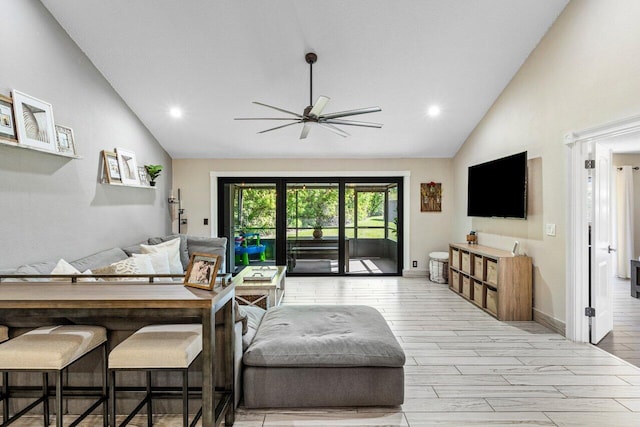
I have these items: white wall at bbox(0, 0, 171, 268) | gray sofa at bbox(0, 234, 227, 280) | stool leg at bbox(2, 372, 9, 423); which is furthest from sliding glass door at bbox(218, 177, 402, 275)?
stool leg at bbox(2, 372, 9, 423)

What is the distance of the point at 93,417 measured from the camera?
6.98 ft

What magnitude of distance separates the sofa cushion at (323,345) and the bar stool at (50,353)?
870 mm

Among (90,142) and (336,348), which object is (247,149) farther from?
(336,348)

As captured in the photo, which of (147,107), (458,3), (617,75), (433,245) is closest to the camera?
(617,75)

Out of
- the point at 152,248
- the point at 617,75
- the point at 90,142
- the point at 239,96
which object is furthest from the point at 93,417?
the point at 617,75

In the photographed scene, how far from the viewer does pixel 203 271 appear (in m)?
1.89

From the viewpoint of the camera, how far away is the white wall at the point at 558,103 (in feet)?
9.39

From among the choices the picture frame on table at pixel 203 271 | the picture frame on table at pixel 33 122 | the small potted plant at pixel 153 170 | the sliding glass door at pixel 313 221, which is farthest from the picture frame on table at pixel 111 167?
the picture frame on table at pixel 203 271

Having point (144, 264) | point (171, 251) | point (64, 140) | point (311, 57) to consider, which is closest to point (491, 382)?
point (144, 264)

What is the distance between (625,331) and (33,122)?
6.11 metres

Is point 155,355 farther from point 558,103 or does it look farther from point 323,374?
point 558,103

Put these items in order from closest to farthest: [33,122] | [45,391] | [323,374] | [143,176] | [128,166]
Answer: [45,391]
[323,374]
[33,122]
[128,166]
[143,176]

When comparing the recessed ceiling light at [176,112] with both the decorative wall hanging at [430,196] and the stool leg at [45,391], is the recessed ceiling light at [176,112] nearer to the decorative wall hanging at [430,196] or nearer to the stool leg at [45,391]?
the stool leg at [45,391]

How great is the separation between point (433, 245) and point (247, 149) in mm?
3894
